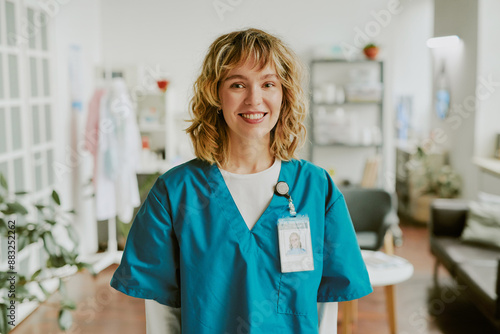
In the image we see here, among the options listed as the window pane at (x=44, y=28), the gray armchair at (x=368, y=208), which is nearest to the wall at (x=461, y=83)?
the gray armchair at (x=368, y=208)

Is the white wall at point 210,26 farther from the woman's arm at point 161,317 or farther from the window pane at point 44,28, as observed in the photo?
the woman's arm at point 161,317

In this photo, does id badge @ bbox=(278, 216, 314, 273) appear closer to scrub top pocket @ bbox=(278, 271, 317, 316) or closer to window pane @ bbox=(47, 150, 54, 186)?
scrub top pocket @ bbox=(278, 271, 317, 316)

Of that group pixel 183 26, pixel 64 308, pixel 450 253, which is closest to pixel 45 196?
pixel 64 308

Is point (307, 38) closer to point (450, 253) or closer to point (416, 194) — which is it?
point (416, 194)

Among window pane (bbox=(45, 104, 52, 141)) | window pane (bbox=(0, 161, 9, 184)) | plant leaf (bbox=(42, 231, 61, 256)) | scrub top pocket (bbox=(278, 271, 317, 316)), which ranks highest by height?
window pane (bbox=(45, 104, 52, 141))

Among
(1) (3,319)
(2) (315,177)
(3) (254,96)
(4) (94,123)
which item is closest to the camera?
(3) (254,96)

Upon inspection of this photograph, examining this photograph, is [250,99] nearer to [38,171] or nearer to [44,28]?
[38,171]

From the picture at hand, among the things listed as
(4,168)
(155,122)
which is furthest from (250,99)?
(155,122)

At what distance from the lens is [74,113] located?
417cm

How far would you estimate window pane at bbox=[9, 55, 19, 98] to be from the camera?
313cm

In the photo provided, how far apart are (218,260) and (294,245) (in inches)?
6.6

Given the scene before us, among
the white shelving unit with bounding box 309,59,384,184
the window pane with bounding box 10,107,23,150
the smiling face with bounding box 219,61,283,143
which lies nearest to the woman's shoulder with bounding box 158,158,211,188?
the smiling face with bounding box 219,61,283,143

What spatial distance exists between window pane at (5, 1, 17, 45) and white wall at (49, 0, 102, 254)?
662 mm

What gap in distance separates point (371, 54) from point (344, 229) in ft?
→ 13.0
